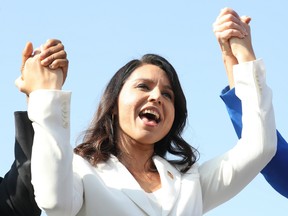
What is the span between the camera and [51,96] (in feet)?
16.6

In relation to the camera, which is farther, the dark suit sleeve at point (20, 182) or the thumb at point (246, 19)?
the thumb at point (246, 19)

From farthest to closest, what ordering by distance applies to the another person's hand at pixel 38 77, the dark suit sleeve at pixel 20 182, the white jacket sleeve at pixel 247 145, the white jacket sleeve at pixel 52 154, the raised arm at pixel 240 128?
the raised arm at pixel 240 128, the white jacket sleeve at pixel 247 145, the dark suit sleeve at pixel 20 182, the another person's hand at pixel 38 77, the white jacket sleeve at pixel 52 154

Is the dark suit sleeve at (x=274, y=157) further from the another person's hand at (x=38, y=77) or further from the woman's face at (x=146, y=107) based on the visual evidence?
the another person's hand at (x=38, y=77)

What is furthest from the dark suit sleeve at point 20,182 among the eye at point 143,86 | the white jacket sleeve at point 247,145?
the white jacket sleeve at point 247,145

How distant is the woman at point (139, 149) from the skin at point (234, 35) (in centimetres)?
1

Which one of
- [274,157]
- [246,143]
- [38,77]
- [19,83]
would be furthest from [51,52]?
[274,157]

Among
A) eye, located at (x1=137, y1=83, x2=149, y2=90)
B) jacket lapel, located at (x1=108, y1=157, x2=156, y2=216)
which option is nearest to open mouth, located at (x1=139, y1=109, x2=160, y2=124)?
eye, located at (x1=137, y1=83, x2=149, y2=90)

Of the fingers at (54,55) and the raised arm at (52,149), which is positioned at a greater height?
the fingers at (54,55)

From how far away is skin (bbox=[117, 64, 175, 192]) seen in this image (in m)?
5.57

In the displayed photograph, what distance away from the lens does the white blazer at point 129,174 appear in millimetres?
4953

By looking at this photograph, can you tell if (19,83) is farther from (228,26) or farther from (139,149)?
(228,26)

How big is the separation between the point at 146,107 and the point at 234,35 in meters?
0.74

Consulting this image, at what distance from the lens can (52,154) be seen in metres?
4.95

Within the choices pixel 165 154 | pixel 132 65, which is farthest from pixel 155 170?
pixel 132 65
